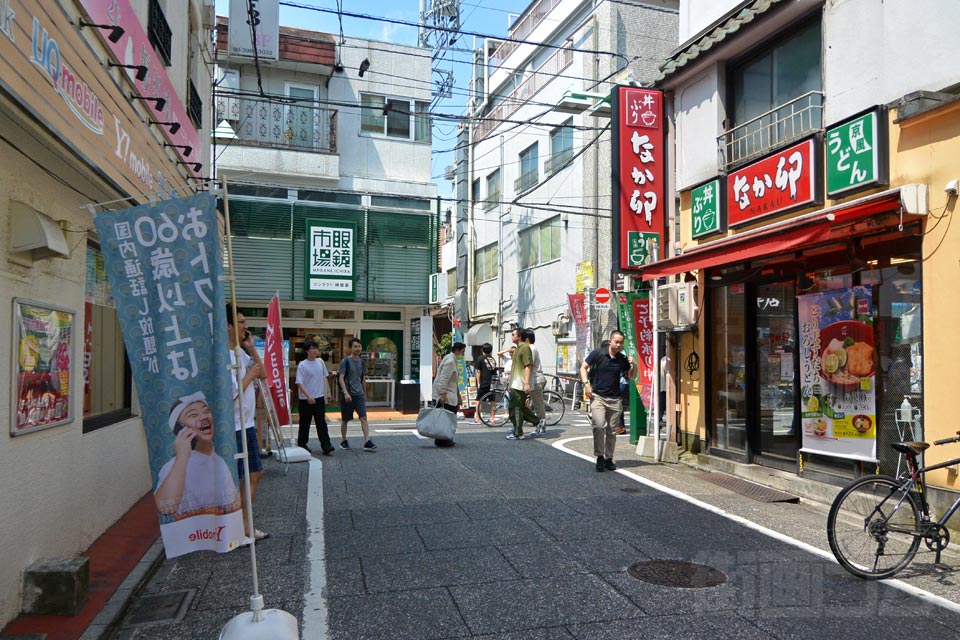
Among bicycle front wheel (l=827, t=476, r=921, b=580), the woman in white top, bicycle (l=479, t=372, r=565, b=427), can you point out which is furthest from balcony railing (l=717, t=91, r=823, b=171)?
the woman in white top

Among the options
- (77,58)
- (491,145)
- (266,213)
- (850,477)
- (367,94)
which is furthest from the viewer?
(491,145)

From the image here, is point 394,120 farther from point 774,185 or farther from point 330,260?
point 774,185

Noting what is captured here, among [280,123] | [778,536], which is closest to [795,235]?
[778,536]

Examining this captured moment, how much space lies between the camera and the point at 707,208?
9.90m

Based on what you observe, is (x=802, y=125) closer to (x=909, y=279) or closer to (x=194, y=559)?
(x=909, y=279)

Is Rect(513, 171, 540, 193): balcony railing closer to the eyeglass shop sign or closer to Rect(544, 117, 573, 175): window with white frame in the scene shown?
Rect(544, 117, 573, 175): window with white frame

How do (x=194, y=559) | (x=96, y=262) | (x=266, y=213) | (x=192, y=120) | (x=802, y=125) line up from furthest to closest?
(x=266, y=213) < (x=192, y=120) < (x=802, y=125) < (x=96, y=262) < (x=194, y=559)

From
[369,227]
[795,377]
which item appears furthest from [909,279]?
[369,227]

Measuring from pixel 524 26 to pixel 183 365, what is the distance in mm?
27029

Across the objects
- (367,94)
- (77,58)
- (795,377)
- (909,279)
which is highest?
(367,94)

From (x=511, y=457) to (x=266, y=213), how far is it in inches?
414

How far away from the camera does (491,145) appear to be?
29984 mm

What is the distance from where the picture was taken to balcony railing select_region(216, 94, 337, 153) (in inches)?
717

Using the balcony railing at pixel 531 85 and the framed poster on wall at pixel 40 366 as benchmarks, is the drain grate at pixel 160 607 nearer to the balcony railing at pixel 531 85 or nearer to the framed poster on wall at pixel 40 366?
the framed poster on wall at pixel 40 366
